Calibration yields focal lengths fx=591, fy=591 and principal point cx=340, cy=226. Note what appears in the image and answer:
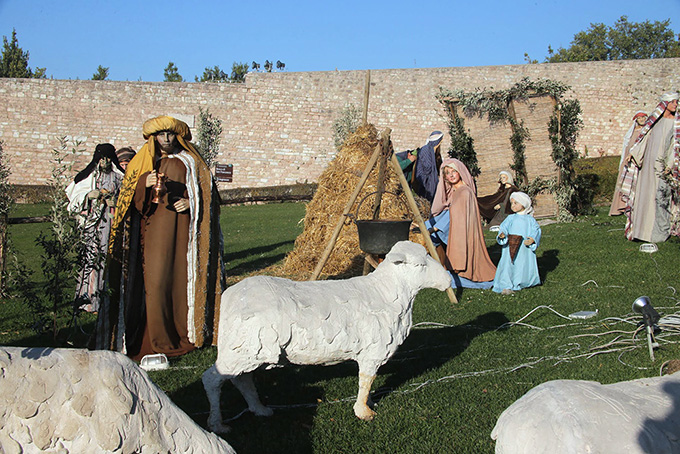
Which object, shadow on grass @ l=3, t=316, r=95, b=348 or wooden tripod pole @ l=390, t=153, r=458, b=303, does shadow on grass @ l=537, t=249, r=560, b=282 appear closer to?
wooden tripod pole @ l=390, t=153, r=458, b=303

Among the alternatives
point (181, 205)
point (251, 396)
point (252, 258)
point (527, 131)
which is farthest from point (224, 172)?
point (251, 396)

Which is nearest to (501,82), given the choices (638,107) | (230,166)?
(638,107)

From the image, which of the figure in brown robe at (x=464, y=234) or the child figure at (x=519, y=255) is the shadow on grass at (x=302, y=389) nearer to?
the child figure at (x=519, y=255)

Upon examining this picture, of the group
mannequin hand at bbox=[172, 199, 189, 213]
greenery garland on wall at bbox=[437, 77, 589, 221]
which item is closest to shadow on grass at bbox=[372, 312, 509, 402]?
mannequin hand at bbox=[172, 199, 189, 213]

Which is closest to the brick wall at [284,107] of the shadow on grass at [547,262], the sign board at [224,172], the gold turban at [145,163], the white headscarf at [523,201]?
the sign board at [224,172]

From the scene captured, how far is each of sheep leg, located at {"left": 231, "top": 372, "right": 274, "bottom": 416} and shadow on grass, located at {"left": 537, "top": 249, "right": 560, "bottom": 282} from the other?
610 cm

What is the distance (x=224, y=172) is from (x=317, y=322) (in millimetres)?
26762

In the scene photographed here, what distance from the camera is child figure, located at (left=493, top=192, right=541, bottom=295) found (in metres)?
8.62

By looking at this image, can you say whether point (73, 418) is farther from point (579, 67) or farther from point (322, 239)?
point (579, 67)

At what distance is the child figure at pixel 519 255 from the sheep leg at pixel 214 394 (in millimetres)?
5457

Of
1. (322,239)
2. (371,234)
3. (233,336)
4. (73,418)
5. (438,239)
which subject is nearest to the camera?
(73,418)

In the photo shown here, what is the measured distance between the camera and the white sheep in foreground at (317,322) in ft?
13.0

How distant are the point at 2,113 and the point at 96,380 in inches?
1208

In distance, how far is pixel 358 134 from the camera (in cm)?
1138
